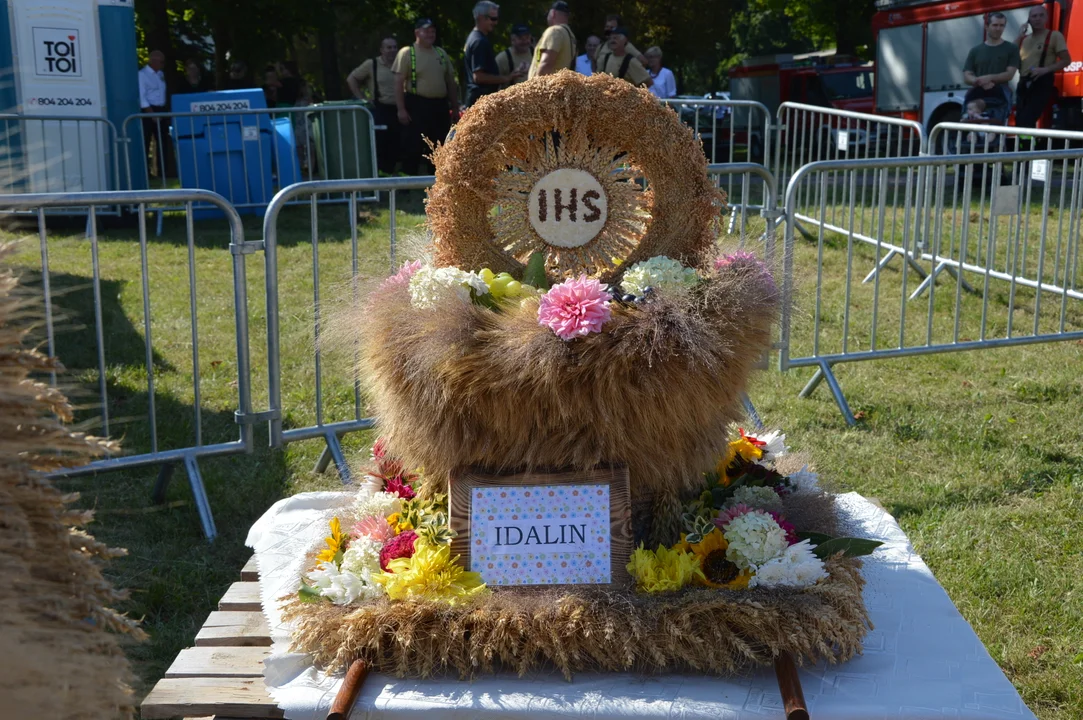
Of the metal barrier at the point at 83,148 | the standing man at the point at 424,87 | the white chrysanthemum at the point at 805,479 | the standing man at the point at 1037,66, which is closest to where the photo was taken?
the white chrysanthemum at the point at 805,479

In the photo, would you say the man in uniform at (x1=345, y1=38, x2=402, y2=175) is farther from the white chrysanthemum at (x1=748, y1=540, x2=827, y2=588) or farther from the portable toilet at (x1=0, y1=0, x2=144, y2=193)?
the white chrysanthemum at (x1=748, y1=540, x2=827, y2=588)

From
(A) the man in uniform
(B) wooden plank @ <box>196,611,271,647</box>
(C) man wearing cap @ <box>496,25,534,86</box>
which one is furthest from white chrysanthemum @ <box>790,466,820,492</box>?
(A) the man in uniform

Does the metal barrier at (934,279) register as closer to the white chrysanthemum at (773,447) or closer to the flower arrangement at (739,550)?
the white chrysanthemum at (773,447)

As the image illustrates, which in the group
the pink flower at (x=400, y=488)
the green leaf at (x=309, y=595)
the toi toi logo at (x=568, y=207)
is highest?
the toi toi logo at (x=568, y=207)

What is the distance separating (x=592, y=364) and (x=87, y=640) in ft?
5.16

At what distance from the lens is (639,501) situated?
289 centimetres

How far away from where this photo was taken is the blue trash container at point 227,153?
437 inches

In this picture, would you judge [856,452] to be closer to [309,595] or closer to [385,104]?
[309,595]

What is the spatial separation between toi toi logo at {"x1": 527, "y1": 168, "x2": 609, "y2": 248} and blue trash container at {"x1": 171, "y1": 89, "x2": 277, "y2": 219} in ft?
28.6

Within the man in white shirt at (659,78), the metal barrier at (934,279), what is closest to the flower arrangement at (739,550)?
the metal barrier at (934,279)

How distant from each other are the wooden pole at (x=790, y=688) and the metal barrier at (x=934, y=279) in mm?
2457

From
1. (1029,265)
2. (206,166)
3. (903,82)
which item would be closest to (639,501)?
(1029,265)

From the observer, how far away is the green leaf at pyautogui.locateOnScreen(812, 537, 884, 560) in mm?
2928

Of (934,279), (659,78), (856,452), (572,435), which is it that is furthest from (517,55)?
(572,435)
